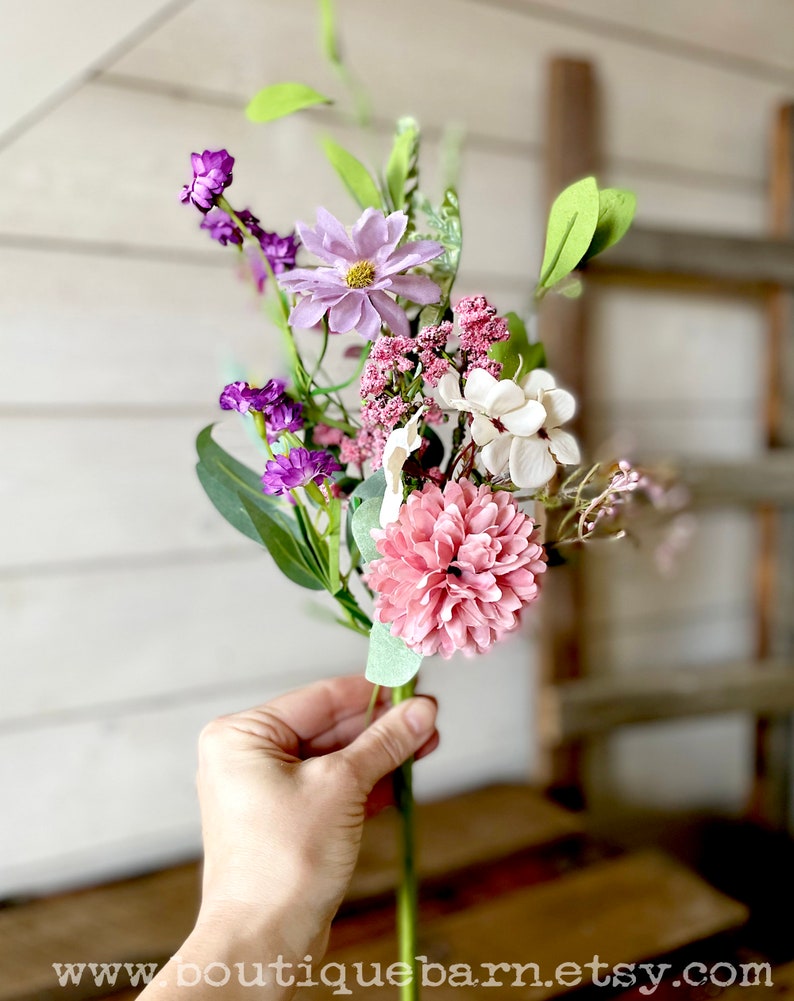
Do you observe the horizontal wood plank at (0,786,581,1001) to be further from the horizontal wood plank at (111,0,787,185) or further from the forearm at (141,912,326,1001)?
the horizontal wood plank at (111,0,787,185)

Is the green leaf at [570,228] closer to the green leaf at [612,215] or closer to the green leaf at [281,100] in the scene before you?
the green leaf at [612,215]

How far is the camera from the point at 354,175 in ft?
1.55

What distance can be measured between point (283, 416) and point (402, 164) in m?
0.18

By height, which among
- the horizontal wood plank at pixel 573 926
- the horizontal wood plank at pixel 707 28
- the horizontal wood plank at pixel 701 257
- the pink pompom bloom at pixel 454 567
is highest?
the horizontal wood plank at pixel 707 28

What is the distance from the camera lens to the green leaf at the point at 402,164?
1.54 feet

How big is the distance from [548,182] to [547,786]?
31.1 inches

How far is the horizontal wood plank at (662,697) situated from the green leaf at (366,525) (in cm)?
67

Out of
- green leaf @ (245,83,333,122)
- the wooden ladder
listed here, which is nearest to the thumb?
green leaf @ (245,83,333,122)

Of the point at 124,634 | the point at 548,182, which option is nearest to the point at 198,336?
the point at 124,634

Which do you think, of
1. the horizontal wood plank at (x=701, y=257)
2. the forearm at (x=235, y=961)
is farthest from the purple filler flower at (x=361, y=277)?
the horizontal wood plank at (x=701, y=257)

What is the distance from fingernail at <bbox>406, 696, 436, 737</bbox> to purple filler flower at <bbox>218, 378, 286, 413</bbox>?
222 millimetres

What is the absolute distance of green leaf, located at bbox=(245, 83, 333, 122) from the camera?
1.57 feet

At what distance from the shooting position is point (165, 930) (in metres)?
0.75

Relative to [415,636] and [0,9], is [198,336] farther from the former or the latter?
[415,636]
